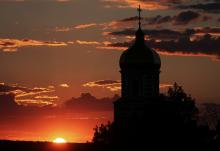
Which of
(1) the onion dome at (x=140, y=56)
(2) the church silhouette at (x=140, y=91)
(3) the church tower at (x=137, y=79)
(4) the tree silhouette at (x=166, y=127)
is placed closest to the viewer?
(4) the tree silhouette at (x=166, y=127)

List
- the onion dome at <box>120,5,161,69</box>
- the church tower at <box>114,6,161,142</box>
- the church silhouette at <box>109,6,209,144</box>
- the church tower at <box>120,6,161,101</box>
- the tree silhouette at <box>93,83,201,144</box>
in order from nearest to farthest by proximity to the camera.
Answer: the tree silhouette at <box>93,83,201,144</box>, the church silhouette at <box>109,6,209,144</box>, the church tower at <box>114,6,161,142</box>, the church tower at <box>120,6,161,101</box>, the onion dome at <box>120,5,161,69</box>

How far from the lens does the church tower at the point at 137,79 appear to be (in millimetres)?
122750

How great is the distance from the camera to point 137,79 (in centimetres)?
12356

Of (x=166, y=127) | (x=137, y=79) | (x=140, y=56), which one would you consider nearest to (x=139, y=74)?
(x=137, y=79)

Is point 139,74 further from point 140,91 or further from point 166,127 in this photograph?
point 166,127

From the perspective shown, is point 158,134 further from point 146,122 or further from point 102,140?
point 102,140

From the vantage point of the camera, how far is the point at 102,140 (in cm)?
11856

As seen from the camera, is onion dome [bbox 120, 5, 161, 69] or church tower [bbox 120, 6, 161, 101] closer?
church tower [bbox 120, 6, 161, 101]

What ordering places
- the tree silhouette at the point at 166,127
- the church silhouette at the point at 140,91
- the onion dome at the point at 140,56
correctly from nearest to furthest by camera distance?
the tree silhouette at the point at 166,127
the church silhouette at the point at 140,91
the onion dome at the point at 140,56

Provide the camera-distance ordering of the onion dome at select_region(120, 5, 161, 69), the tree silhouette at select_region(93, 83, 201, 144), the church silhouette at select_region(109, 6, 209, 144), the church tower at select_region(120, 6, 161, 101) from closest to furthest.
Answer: the tree silhouette at select_region(93, 83, 201, 144)
the church silhouette at select_region(109, 6, 209, 144)
the church tower at select_region(120, 6, 161, 101)
the onion dome at select_region(120, 5, 161, 69)

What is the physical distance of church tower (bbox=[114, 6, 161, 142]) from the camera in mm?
122750

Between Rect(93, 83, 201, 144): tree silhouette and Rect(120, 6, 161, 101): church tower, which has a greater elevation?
Rect(120, 6, 161, 101): church tower

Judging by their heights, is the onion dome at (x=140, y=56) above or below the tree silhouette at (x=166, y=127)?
above

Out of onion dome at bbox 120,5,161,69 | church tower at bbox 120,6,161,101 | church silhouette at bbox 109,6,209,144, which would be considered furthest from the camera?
onion dome at bbox 120,5,161,69
